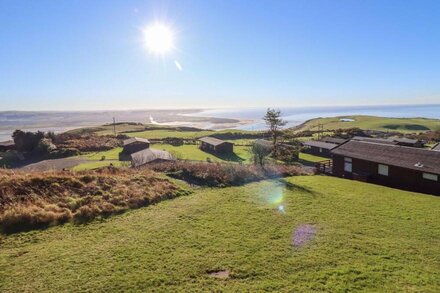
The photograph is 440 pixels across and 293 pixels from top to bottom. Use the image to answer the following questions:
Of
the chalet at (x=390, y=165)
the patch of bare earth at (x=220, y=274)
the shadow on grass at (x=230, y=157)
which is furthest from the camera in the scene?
the shadow on grass at (x=230, y=157)

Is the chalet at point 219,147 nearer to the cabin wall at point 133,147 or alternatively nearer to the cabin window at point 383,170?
the cabin wall at point 133,147

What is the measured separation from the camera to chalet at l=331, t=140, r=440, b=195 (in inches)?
1047

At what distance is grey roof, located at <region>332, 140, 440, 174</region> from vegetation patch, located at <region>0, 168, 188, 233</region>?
21.8 meters

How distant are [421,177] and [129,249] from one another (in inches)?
1067

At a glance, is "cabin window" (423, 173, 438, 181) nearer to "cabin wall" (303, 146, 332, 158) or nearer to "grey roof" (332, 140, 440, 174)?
"grey roof" (332, 140, 440, 174)

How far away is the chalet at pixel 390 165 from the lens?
26.6 m

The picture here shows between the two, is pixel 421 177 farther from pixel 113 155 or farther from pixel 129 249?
pixel 113 155

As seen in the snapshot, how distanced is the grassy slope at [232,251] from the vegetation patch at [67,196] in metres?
0.96

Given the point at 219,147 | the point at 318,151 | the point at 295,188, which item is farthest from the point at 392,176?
the point at 219,147

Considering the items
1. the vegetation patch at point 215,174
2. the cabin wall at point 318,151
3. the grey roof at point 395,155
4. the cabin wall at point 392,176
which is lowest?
the cabin wall at point 318,151

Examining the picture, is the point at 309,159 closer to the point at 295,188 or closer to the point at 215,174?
the point at 295,188

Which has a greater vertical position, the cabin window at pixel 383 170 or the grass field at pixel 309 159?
the cabin window at pixel 383 170

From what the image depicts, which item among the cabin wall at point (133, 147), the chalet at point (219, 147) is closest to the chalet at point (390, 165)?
the chalet at point (219, 147)

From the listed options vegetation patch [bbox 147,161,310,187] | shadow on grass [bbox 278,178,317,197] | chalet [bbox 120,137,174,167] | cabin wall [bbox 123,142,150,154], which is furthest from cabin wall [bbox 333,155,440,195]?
cabin wall [bbox 123,142,150,154]
